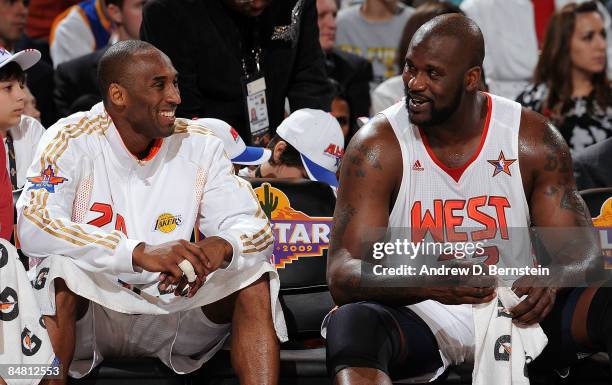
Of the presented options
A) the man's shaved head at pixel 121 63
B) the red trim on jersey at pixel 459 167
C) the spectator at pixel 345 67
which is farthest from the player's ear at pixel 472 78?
the spectator at pixel 345 67

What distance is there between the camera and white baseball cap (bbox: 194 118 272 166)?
4.39 meters

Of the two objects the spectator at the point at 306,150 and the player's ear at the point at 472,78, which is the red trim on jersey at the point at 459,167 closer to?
the player's ear at the point at 472,78

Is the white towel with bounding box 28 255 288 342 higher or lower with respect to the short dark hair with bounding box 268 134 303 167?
higher

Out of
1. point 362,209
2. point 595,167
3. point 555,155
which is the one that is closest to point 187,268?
point 362,209

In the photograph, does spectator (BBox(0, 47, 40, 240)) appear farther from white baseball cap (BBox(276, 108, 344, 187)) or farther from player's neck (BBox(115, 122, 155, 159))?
white baseball cap (BBox(276, 108, 344, 187))

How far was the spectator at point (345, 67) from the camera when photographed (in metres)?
6.16

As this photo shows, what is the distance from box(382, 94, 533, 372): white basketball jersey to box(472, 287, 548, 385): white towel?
27cm

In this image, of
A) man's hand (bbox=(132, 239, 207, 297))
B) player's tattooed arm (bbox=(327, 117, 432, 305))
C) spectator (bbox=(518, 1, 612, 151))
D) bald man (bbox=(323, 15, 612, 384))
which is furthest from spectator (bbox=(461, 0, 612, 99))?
man's hand (bbox=(132, 239, 207, 297))

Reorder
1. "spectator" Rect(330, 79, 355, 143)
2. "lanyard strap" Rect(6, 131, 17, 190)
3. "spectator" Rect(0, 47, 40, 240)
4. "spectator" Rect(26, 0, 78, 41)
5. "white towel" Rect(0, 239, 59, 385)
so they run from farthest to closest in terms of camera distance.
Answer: "spectator" Rect(26, 0, 78, 41), "spectator" Rect(330, 79, 355, 143), "lanyard strap" Rect(6, 131, 17, 190), "spectator" Rect(0, 47, 40, 240), "white towel" Rect(0, 239, 59, 385)

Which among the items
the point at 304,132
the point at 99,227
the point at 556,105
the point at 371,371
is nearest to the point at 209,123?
the point at 304,132

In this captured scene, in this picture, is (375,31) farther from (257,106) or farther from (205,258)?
(205,258)

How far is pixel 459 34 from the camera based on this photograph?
12.2 feet

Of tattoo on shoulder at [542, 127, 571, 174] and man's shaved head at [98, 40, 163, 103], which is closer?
tattoo on shoulder at [542, 127, 571, 174]

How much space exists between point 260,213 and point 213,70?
51.3 inches
